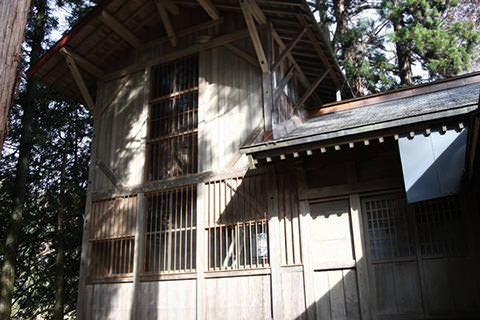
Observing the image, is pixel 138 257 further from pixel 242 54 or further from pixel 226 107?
pixel 242 54

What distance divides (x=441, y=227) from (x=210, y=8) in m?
5.74

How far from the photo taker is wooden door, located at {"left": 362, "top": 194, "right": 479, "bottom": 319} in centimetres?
576

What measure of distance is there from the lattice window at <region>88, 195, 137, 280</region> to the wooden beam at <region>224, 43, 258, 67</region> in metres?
3.51

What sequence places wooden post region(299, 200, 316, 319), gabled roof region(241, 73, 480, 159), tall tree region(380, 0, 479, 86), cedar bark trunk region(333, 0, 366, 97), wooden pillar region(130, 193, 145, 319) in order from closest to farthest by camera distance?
gabled roof region(241, 73, 480, 159)
wooden post region(299, 200, 316, 319)
wooden pillar region(130, 193, 145, 319)
tall tree region(380, 0, 479, 86)
cedar bark trunk region(333, 0, 366, 97)

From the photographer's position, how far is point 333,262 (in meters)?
6.54

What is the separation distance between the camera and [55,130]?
1436 centimetres

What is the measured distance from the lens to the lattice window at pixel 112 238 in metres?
→ 8.41

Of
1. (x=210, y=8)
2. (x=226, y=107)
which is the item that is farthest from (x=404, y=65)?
(x=226, y=107)

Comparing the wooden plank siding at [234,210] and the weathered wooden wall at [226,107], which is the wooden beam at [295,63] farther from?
the weathered wooden wall at [226,107]

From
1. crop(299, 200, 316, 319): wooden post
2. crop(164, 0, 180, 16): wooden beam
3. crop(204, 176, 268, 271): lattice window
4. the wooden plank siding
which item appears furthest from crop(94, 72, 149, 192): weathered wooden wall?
crop(299, 200, 316, 319): wooden post

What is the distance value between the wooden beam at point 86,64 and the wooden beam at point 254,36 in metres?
4.18

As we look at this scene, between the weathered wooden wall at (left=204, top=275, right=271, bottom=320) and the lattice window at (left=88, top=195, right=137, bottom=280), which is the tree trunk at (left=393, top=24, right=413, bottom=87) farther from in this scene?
the lattice window at (left=88, top=195, right=137, bottom=280)

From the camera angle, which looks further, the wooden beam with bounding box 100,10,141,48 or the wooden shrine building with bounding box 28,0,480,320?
the wooden beam with bounding box 100,10,141,48

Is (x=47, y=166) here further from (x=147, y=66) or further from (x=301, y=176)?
(x=301, y=176)
